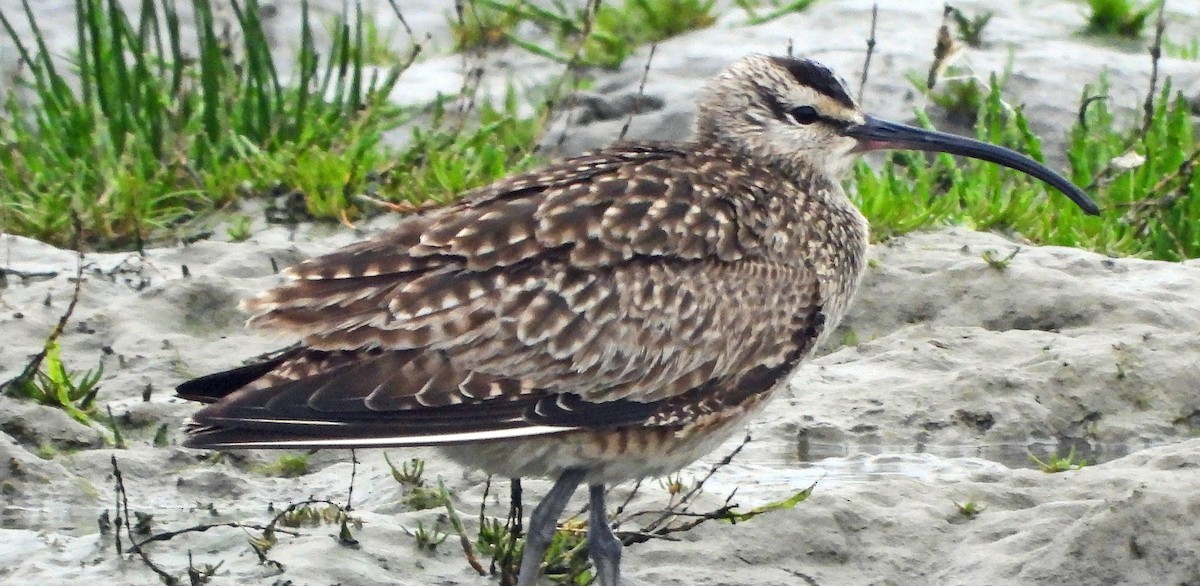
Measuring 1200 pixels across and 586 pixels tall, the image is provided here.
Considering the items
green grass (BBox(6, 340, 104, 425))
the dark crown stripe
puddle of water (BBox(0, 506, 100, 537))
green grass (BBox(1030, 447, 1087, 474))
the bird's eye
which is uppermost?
the dark crown stripe

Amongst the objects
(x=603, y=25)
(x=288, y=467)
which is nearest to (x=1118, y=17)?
(x=603, y=25)

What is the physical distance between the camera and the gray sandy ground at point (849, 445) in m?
5.50

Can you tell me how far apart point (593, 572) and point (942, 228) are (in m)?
2.91

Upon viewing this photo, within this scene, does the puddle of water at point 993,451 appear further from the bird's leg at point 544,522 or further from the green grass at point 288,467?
the green grass at point 288,467

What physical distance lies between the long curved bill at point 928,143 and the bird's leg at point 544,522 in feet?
5.62

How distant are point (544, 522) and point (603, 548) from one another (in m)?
0.18

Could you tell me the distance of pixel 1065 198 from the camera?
8625 mm

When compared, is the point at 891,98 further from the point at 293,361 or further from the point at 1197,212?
the point at 293,361

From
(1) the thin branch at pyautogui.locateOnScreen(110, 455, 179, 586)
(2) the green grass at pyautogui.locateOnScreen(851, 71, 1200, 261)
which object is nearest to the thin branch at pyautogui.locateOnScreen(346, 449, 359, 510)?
(1) the thin branch at pyautogui.locateOnScreen(110, 455, 179, 586)

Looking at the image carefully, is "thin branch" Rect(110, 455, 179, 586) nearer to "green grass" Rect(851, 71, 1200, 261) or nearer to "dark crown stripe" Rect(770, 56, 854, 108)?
"dark crown stripe" Rect(770, 56, 854, 108)

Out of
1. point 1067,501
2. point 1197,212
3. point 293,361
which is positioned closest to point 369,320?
point 293,361

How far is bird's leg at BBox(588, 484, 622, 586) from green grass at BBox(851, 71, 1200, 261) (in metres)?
2.90

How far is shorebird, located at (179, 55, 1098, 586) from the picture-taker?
503 cm

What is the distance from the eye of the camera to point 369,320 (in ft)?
16.9
